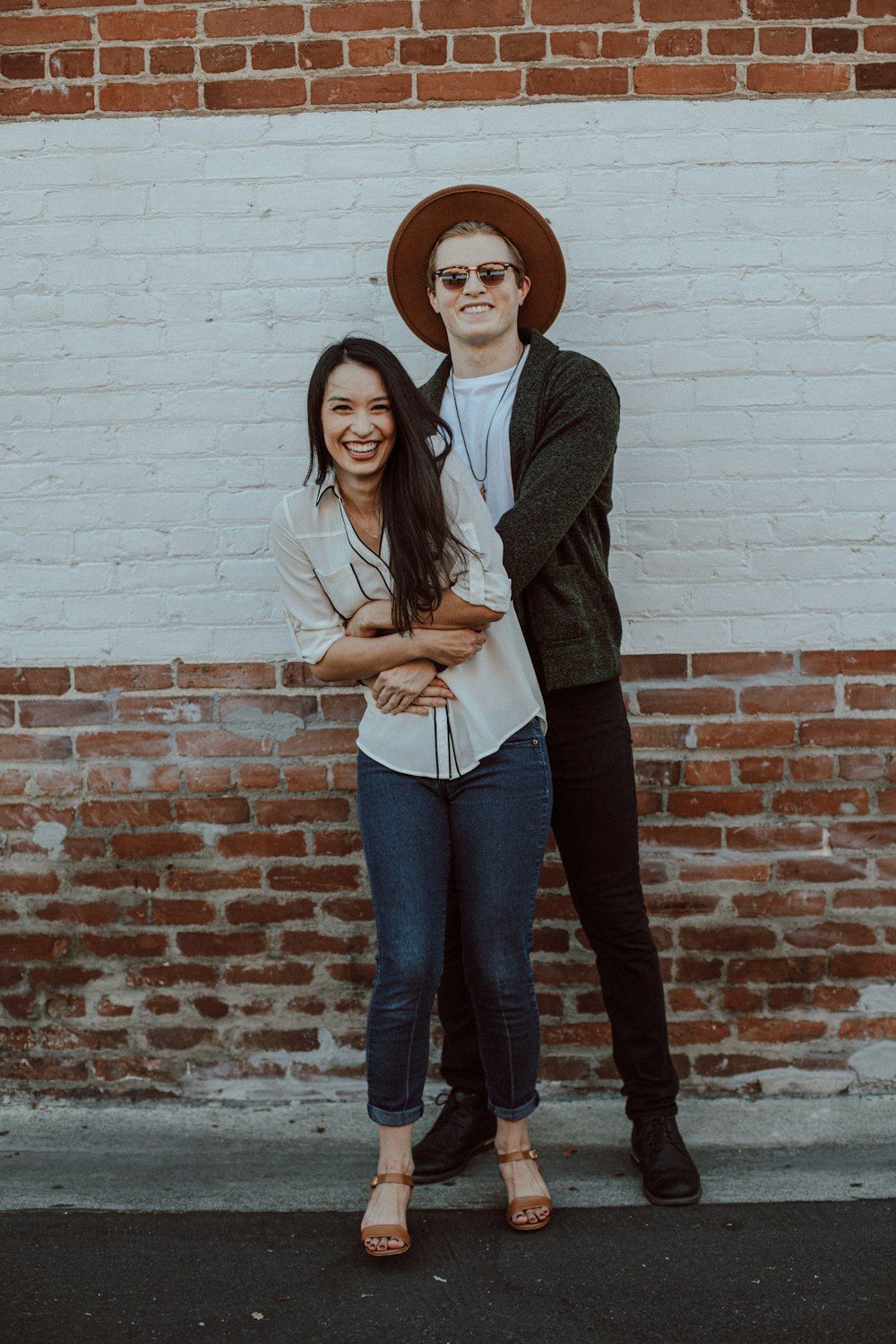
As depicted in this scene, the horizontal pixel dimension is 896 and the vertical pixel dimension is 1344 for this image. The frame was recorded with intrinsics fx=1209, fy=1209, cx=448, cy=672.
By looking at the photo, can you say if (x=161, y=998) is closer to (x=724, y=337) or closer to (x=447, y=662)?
(x=447, y=662)

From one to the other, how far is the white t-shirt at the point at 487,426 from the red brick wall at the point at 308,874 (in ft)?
2.37

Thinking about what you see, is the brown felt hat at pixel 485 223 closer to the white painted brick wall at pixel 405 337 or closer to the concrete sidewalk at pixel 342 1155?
the white painted brick wall at pixel 405 337

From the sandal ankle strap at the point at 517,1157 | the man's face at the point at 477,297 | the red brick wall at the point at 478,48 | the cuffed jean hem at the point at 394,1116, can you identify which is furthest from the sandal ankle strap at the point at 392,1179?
the red brick wall at the point at 478,48

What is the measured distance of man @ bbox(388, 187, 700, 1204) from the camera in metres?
2.63

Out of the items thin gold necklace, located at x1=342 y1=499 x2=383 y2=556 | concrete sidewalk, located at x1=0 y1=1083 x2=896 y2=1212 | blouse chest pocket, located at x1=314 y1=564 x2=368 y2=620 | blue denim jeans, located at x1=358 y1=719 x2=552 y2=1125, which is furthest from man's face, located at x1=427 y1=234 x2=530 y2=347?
concrete sidewalk, located at x1=0 y1=1083 x2=896 y2=1212

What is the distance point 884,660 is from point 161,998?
2.16 m

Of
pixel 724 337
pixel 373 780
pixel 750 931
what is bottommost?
pixel 750 931

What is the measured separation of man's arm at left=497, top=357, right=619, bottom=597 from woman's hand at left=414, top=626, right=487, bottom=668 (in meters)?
0.18

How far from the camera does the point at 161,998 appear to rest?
334 cm

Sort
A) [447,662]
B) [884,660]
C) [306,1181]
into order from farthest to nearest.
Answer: [884,660] → [306,1181] → [447,662]

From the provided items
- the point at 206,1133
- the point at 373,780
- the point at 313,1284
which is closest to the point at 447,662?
the point at 373,780

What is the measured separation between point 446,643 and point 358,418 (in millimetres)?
488

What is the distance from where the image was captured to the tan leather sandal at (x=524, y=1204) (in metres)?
2.69

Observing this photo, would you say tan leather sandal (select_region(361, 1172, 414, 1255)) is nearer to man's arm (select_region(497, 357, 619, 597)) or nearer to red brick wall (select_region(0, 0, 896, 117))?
man's arm (select_region(497, 357, 619, 597))
